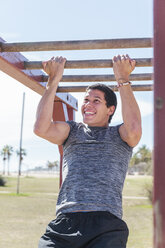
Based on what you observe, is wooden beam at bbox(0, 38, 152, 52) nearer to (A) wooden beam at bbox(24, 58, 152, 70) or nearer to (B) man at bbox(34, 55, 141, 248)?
(B) man at bbox(34, 55, 141, 248)

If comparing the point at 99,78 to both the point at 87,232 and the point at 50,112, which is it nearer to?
Result: the point at 50,112

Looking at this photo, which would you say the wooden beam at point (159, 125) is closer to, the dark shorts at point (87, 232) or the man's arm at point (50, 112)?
the dark shorts at point (87, 232)

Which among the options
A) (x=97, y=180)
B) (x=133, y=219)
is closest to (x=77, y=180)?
(x=97, y=180)

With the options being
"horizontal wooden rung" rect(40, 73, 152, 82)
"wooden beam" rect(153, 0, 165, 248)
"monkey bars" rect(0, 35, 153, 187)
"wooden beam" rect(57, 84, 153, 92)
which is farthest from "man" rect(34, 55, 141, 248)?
"wooden beam" rect(153, 0, 165, 248)

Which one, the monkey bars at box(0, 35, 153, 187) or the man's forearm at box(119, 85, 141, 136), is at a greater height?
the monkey bars at box(0, 35, 153, 187)

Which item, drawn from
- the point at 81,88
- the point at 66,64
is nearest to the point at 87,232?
the point at 66,64

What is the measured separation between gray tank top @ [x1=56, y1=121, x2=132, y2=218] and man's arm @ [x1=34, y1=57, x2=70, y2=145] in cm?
7

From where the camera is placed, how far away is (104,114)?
2.36 metres

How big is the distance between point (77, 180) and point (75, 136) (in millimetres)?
319

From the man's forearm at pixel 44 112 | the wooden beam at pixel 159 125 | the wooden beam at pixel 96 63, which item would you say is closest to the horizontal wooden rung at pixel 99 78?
the wooden beam at pixel 96 63

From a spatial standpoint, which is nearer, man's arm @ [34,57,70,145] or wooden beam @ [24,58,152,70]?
man's arm @ [34,57,70,145]

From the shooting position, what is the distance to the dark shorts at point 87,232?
194cm

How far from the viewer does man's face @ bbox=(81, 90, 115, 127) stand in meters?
2.29

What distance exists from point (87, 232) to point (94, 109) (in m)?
0.74
